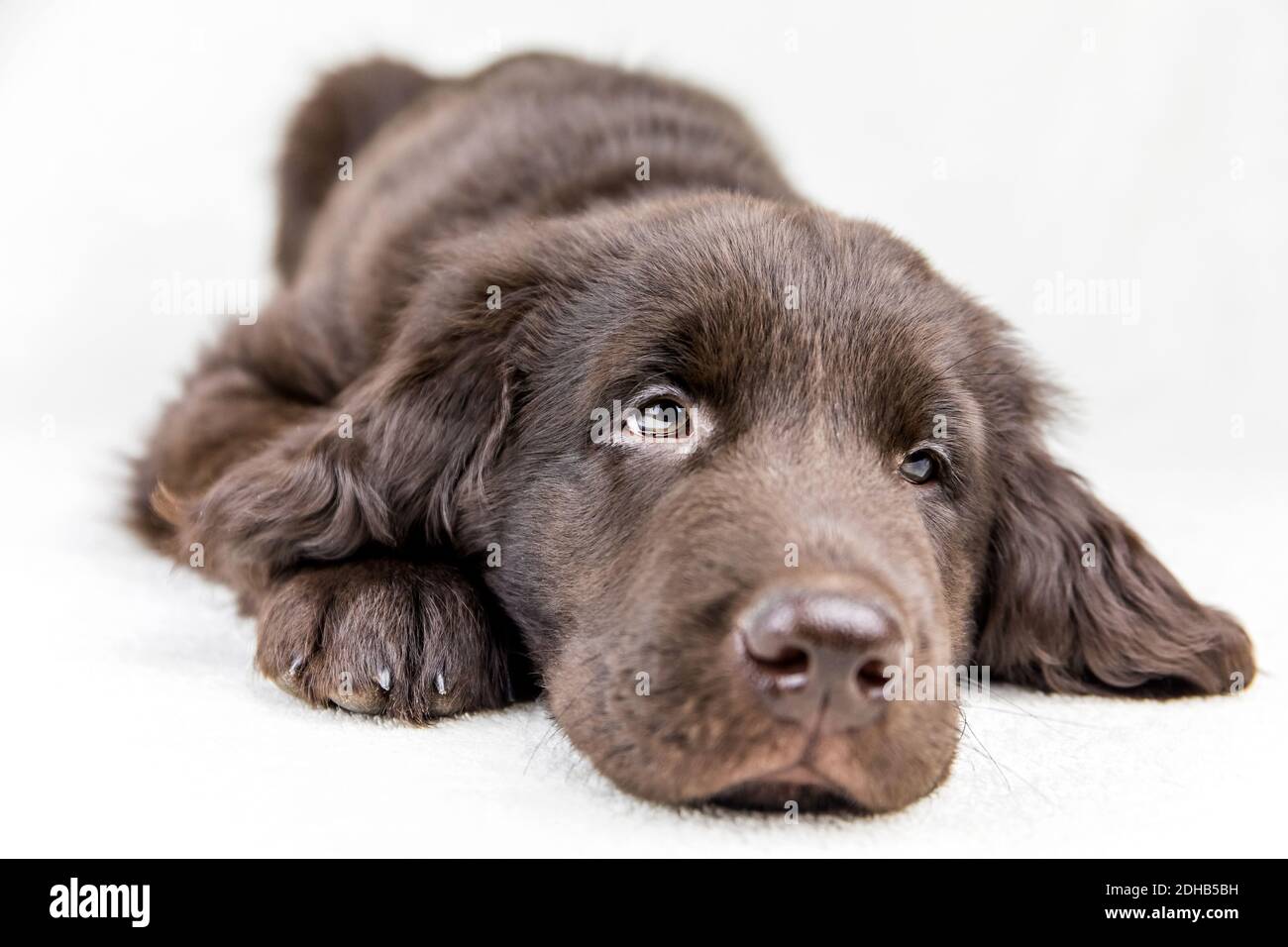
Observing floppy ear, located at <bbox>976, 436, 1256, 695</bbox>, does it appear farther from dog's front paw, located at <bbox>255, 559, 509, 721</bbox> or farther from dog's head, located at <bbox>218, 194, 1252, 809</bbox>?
dog's front paw, located at <bbox>255, 559, 509, 721</bbox>

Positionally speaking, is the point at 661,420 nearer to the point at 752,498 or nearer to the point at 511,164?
the point at 752,498

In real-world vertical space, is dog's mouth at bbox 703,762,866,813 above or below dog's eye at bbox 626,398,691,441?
below

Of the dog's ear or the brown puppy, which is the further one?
the dog's ear

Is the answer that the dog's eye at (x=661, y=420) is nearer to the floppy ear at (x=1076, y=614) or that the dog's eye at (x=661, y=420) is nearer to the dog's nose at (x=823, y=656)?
the dog's nose at (x=823, y=656)

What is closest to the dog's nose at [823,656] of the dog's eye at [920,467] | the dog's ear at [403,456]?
the dog's eye at [920,467]

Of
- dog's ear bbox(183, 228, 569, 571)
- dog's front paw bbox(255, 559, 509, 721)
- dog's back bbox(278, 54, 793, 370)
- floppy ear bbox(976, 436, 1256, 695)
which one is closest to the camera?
dog's front paw bbox(255, 559, 509, 721)

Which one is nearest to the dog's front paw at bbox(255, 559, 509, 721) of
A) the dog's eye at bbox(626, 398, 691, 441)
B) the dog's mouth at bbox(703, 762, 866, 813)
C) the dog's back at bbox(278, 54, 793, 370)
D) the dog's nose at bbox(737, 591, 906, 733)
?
the dog's eye at bbox(626, 398, 691, 441)

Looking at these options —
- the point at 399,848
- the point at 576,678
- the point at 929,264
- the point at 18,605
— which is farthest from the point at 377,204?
the point at 399,848

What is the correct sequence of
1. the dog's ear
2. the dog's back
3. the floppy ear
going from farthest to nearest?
the dog's back < the floppy ear < the dog's ear
